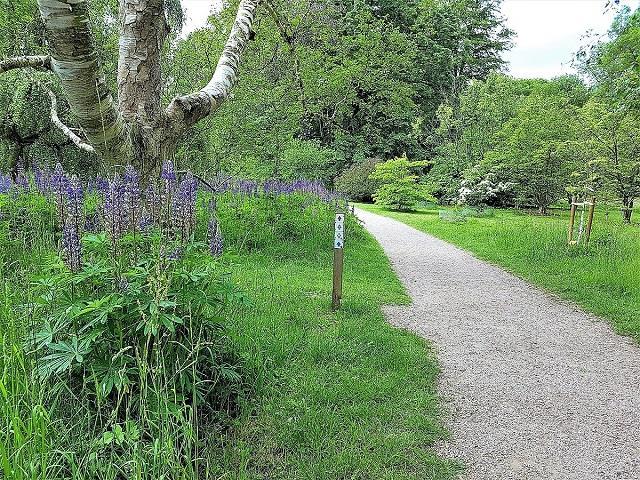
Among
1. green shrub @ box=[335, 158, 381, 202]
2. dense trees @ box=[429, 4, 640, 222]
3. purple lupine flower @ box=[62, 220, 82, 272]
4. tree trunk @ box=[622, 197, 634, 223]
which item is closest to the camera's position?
purple lupine flower @ box=[62, 220, 82, 272]

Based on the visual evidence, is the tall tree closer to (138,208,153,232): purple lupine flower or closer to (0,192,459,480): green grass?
(138,208,153,232): purple lupine flower

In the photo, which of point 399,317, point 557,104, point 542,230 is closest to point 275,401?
point 399,317

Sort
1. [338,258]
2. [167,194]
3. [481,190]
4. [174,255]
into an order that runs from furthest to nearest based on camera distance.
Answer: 1. [481,190]
2. [338,258]
3. [167,194]
4. [174,255]

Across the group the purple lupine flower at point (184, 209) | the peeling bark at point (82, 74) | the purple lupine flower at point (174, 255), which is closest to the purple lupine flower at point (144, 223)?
the purple lupine flower at point (184, 209)

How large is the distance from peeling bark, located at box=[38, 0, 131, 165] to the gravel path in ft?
9.23

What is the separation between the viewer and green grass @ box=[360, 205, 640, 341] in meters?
6.38

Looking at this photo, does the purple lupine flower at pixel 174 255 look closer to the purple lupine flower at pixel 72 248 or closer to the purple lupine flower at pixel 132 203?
the purple lupine flower at pixel 132 203

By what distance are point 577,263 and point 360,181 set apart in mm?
17338

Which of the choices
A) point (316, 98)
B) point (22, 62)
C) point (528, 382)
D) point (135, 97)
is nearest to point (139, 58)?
point (135, 97)

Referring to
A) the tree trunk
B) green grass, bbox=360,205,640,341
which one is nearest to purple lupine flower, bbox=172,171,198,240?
green grass, bbox=360,205,640,341

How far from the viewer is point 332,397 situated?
3.37 metres

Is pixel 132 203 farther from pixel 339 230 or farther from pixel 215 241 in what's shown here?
pixel 339 230

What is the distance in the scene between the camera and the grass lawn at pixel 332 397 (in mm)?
2711

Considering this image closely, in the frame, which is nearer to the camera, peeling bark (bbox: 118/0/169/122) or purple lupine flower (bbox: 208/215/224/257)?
purple lupine flower (bbox: 208/215/224/257)
